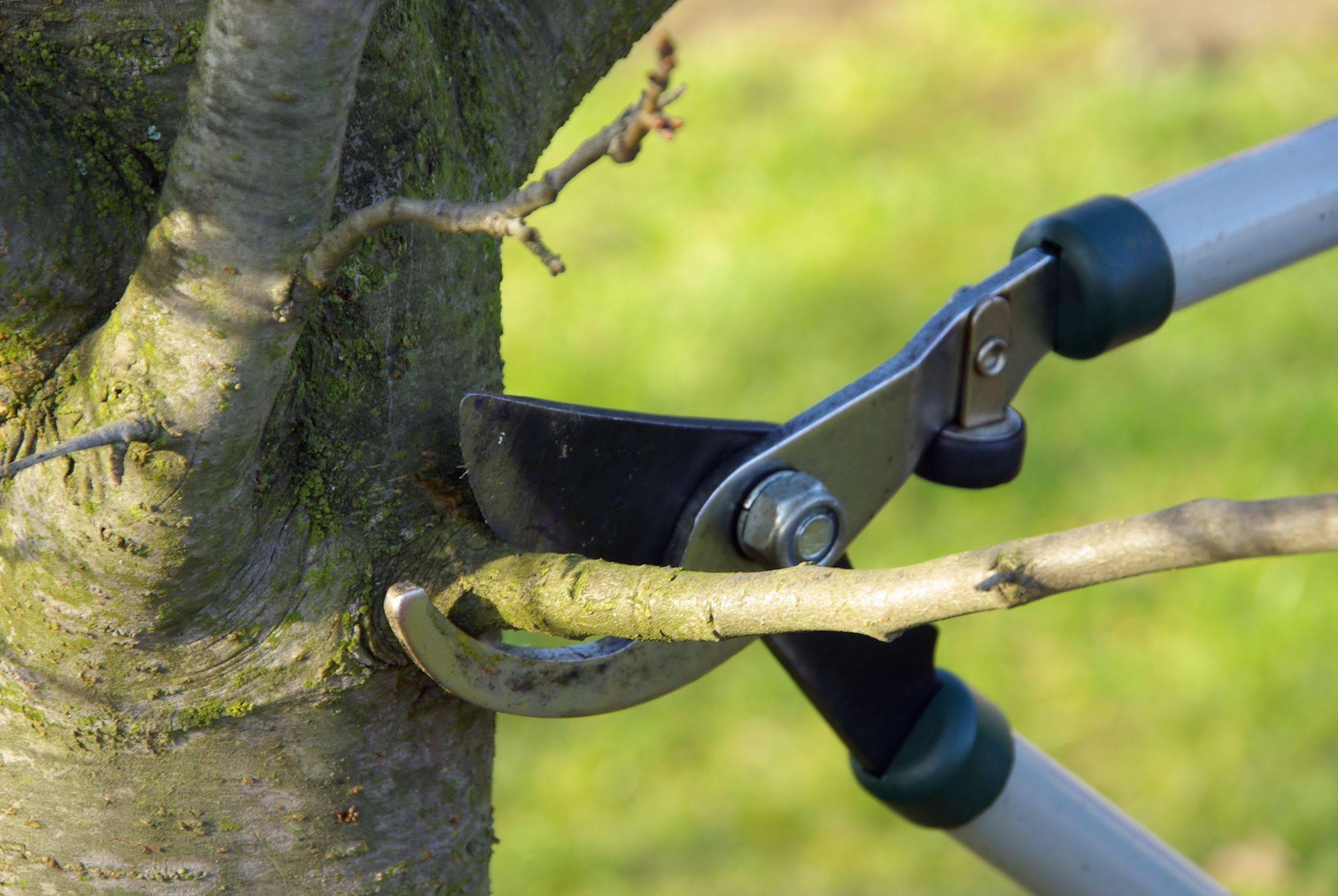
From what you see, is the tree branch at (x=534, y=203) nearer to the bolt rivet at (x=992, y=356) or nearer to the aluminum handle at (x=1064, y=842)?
the bolt rivet at (x=992, y=356)

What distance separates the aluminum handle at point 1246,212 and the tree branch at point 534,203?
664 millimetres

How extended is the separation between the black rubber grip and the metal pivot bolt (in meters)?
0.29

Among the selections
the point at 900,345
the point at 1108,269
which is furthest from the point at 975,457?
the point at 900,345

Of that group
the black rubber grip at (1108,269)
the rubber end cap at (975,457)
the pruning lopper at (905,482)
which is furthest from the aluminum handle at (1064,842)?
the black rubber grip at (1108,269)

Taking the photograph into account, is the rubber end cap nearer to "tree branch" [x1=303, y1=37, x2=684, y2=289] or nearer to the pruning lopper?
the pruning lopper

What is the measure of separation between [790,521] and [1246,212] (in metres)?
0.48

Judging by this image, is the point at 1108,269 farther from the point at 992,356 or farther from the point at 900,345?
the point at 900,345

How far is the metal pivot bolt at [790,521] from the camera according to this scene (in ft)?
3.14

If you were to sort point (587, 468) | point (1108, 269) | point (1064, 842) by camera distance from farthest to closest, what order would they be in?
point (1064, 842) → point (1108, 269) → point (587, 468)

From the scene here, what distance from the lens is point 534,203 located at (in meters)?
0.56

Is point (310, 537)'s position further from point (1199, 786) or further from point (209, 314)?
point (1199, 786)

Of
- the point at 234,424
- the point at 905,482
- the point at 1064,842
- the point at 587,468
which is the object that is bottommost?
the point at 1064,842

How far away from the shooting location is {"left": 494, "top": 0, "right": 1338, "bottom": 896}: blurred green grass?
7.97 ft

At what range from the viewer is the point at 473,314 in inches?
34.2
